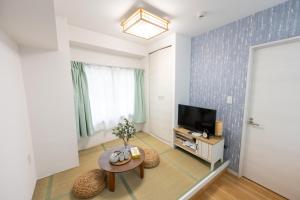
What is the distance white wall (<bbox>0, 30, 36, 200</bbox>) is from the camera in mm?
1147

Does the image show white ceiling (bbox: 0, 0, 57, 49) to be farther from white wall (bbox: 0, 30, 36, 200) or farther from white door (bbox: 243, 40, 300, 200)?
white door (bbox: 243, 40, 300, 200)

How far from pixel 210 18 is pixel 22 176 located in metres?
3.35

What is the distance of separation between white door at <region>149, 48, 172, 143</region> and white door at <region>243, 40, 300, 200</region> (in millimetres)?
1524

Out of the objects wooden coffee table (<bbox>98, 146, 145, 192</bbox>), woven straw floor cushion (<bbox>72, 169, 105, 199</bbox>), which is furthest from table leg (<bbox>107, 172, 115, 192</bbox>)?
woven straw floor cushion (<bbox>72, 169, 105, 199</bbox>)

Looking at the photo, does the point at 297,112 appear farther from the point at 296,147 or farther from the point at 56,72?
the point at 56,72

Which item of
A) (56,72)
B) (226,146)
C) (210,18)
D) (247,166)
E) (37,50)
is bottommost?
(247,166)

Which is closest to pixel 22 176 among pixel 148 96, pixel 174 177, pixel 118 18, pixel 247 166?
pixel 174 177

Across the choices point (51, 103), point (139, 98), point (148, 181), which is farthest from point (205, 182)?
point (51, 103)

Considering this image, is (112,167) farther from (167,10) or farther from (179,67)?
(167,10)

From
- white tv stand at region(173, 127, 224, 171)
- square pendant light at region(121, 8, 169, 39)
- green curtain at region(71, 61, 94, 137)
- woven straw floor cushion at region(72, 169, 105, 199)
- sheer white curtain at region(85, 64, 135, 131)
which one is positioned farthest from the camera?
sheer white curtain at region(85, 64, 135, 131)

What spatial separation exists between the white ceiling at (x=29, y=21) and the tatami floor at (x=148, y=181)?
2.04 m

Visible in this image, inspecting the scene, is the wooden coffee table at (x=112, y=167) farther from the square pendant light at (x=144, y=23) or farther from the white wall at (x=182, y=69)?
the square pendant light at (x=144, y=23)

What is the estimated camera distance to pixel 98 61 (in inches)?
115

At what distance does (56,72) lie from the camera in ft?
6.54
